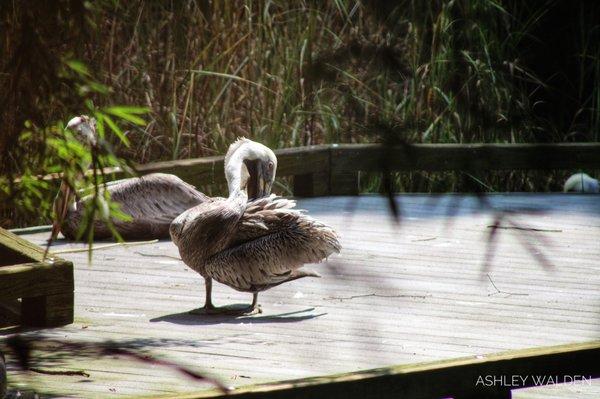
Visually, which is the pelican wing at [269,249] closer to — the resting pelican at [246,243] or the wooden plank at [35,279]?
the resting pelican at [246,243]

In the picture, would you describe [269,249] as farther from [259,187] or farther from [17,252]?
[17,252]

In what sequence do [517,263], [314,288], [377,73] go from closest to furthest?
[377,73]
[314,288]
[517,263]

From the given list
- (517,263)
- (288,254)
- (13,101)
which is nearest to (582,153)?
(517,263)

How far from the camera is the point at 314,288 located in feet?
18.6

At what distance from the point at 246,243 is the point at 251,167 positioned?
1.70 ft

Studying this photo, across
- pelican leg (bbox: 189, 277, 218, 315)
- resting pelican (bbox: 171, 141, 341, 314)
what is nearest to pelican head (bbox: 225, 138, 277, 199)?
resting pelican (bbox: 171, 141, 341, 314)

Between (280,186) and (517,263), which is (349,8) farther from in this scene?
(280,186)

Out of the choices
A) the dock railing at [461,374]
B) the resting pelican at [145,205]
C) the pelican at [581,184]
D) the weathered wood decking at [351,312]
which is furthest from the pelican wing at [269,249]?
the pelican at [581,184]

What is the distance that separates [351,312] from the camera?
16.7 feet

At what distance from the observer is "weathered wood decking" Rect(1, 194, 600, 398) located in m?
4.06

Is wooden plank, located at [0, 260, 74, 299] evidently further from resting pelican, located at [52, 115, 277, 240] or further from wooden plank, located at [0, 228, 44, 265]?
resting pelican, located at [52, 115, 277, 240]

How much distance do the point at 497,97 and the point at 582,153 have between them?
612 cm

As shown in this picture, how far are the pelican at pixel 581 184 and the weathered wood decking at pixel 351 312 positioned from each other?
1.63 m

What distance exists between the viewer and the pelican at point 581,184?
8.89m
